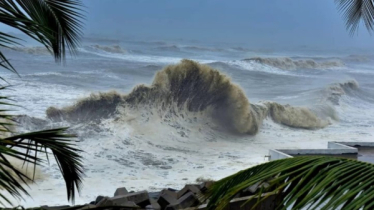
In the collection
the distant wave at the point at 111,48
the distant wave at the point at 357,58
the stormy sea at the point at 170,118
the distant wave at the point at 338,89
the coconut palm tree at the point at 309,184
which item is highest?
the distant wave at the point at 357,58

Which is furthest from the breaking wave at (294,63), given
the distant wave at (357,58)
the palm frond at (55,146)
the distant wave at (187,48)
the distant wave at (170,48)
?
the palm frond at (55,146)

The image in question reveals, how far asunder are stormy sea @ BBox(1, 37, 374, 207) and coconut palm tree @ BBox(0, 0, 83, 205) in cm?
671

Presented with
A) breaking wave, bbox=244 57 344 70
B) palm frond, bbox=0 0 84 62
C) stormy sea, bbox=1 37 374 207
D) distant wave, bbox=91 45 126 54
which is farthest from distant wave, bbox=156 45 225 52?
palm frond, bbox=0 0 84 62

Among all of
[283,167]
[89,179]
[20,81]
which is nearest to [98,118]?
[89,179]

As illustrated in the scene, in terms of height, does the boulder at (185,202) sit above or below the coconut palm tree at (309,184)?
below

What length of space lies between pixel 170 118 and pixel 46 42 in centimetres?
1859

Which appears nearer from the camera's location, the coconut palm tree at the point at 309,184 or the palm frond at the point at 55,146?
the coconut palm tree at the point at 309,184

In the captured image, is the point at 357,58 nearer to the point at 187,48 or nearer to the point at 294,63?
the point at 294,63

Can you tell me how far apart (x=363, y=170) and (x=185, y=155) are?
15781 mm

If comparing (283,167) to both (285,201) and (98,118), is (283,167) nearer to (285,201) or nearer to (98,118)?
(285,201)

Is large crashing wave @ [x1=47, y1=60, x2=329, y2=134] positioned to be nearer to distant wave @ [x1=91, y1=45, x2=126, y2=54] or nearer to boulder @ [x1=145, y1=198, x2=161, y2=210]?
boulder @ [x1=145, y1=198, x2=161, y2=210]

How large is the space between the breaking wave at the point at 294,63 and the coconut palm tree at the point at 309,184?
126 ft

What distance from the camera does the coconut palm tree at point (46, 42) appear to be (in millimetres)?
2080

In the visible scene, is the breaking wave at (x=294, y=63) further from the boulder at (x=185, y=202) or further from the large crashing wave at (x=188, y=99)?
the boulder at (x=185, y=202)
